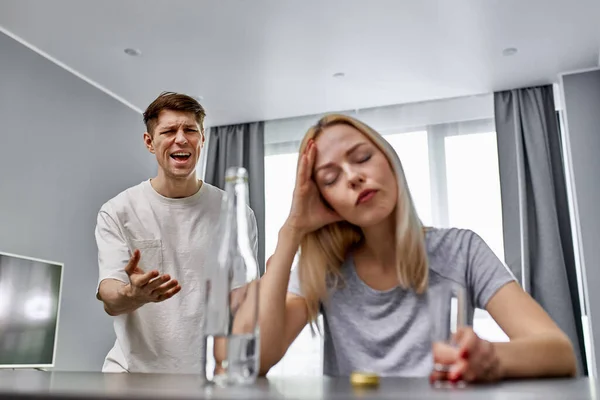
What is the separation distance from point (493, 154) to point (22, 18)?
354cm

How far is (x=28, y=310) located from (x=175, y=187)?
1730 millimetres

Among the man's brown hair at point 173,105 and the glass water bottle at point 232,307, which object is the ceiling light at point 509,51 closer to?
the man's brown hair at point 173,105

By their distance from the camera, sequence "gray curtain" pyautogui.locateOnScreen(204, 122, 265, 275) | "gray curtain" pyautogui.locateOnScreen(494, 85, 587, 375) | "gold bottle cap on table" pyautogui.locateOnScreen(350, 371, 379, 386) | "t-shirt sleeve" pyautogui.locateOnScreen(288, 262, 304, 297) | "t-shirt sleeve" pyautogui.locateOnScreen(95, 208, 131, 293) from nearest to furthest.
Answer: "gold bottle cap on table" pyautogui.locateOnScreen(350, 371, 379, 386), "t-shirt sleeve" pyautogui.locateOnScreen(288, 262, 304, 297), "t-shirt sleeve" pyautogui.locateOnScreen(95, 208, 131, 293), "gray curtain" pyautogui.locateOnScreen(494, 85, 587, 375), "gray curtain" pyautogui.locateOnScreen(204, 122, 265, 275)

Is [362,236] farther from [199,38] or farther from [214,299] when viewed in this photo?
[199,38]

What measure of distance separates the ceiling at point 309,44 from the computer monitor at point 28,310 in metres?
1.46

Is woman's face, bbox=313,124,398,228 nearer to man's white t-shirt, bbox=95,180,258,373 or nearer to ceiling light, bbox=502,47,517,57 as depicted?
man's white t-shirt, bbox=95,180,258,373

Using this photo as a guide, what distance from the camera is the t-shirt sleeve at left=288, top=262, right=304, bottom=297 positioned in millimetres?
1211

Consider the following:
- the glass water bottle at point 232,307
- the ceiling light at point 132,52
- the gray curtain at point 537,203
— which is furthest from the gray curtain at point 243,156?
the glass water bottle at point 232,307

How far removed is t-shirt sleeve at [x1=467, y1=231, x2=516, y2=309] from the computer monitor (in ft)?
9.24

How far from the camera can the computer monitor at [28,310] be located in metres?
3.12

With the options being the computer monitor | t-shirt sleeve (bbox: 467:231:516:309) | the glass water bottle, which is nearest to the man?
t-shirt sleeve (bbox: 467:231:516:309)

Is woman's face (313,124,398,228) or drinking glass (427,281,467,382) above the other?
woman's face (313,124,398,228)

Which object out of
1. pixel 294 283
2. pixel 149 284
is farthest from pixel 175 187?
pixel 294 283

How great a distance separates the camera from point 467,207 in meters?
4.54
